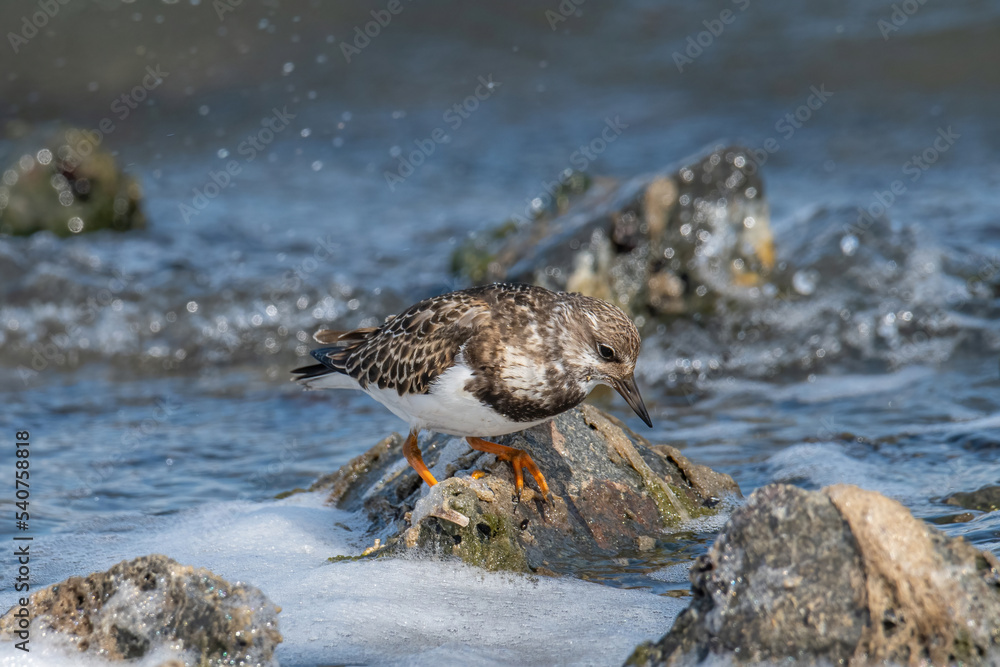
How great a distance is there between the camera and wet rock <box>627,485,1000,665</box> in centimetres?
249

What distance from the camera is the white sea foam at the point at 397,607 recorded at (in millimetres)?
3123

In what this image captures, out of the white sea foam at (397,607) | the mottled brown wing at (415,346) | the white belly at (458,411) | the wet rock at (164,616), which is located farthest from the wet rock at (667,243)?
the wet rock at (164,616)

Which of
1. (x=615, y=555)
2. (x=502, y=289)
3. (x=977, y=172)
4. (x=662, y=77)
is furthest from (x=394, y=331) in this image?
(x=662, y=77)

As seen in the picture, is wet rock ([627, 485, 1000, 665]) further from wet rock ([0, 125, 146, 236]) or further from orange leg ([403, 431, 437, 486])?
wet rock ([0, 125, 146, 236])

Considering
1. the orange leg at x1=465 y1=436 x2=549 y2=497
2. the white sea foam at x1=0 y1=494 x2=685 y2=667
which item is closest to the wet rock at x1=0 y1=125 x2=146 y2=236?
the white sea foam at x1=0 y1=494 x2=685 y2=667

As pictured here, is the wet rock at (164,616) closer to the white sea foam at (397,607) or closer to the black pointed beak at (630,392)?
the white sea foam at (397,607)

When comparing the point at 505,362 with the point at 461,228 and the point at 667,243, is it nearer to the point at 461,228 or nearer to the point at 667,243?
the point at 667,243

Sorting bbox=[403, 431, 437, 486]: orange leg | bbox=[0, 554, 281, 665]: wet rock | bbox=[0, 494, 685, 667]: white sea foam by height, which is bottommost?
bbox=[0, 494, 685, 667]: white sea foam

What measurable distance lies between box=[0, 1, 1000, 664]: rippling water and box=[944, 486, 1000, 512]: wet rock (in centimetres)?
9

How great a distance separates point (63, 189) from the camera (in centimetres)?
1025

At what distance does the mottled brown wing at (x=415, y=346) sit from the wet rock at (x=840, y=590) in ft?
5.51

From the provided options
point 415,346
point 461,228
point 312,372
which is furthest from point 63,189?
point 415,346

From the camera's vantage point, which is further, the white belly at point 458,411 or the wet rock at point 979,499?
the wet rock at point 979,499

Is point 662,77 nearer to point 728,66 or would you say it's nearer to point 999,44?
point 728,66
